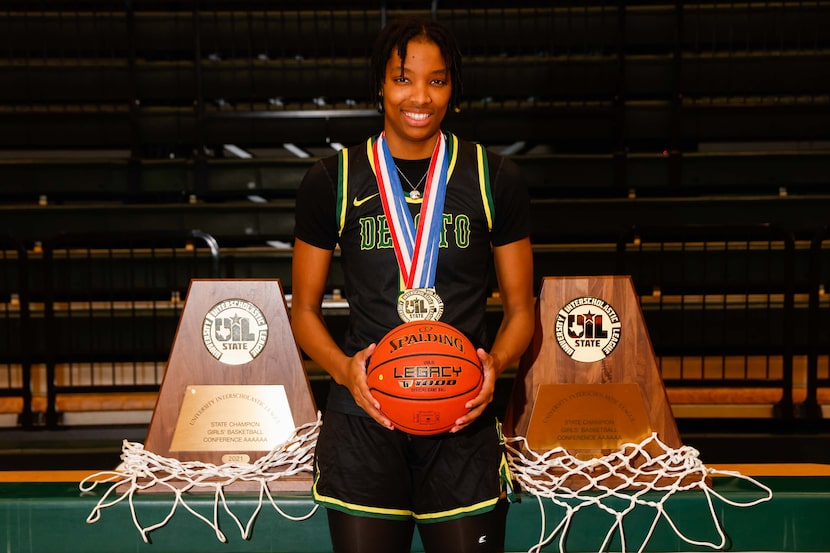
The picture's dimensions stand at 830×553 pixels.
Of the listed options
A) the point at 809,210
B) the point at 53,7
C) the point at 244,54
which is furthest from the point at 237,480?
the point at 53,7

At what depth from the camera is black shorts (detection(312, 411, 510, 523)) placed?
5.27 feet

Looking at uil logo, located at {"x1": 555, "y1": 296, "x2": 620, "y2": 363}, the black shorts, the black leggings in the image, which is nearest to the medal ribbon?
the black shorts

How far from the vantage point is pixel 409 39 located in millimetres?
1652

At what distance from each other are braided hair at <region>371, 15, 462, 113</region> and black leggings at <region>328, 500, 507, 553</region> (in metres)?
0.95

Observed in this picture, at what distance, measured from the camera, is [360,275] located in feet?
5.58

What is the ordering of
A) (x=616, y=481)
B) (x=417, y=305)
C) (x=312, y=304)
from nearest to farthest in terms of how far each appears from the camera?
(x=417, y=305), (x=312, y=304), (x=616, y=481)

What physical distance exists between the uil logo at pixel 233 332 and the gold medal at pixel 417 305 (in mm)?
646

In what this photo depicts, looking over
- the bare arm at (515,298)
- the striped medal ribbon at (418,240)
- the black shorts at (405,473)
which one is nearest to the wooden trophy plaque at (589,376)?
the bare arm at (515,298)

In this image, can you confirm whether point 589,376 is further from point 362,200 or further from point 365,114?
point 365,114

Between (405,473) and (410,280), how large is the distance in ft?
1.36

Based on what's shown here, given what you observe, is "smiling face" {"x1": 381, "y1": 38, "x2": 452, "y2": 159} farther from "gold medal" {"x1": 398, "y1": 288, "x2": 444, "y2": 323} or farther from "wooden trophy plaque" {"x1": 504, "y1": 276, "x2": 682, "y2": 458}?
"wooden trophy plaque" {"x1": 504, "y1": 276, "x2": 682, "y2": 458}

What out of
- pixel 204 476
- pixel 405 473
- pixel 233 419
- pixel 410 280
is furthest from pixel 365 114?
pixel 405 473

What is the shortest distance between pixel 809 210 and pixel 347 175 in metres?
5.08

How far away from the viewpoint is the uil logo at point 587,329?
213 cm
